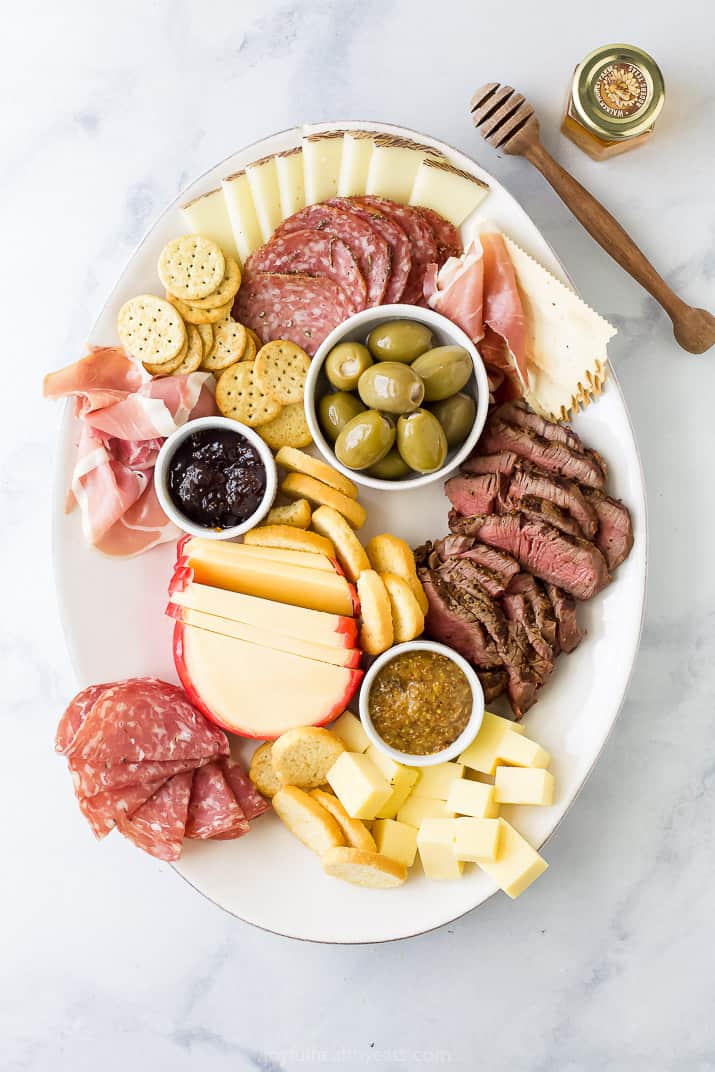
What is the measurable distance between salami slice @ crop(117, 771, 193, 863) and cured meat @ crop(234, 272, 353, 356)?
110 cm

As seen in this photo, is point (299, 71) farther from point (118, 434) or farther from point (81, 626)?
point (81, 626)

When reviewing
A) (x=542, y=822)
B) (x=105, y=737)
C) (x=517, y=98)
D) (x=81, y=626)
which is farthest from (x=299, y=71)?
(x=542, y=822)

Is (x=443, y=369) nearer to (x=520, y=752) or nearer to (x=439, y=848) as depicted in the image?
(x=520, y=752)

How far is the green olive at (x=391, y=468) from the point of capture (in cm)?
212

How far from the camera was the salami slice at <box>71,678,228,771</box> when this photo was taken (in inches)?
80.6

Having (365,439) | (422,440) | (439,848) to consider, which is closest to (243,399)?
(365,439)

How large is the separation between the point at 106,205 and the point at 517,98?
1.12 meters

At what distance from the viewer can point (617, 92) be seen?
2.21 metres

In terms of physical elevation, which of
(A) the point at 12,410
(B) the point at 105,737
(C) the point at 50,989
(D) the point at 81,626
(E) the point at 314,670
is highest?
(A) the point at 12,410

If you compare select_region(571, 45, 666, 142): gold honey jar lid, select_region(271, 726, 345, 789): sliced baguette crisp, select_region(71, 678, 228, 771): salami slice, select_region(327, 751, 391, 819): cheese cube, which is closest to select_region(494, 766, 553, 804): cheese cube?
select_region(327, 751, 391, 819): cheese cube

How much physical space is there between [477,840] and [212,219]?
1570 millimetres

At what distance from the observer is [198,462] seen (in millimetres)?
2127

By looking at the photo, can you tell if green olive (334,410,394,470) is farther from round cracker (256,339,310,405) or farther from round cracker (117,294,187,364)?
round cracker (117,294,187,364)

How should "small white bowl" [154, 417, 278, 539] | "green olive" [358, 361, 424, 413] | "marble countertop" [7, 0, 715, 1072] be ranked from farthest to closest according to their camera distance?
"marble countertop" [7, 0, 715, 1072], "small white bowl" [154, 417, 278, 539], "green olive" [358, 361, 424, 413]
